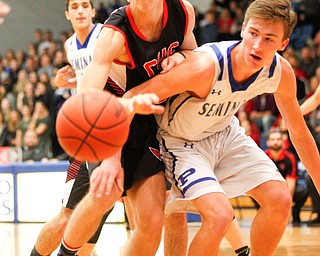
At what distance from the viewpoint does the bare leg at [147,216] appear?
4066mm

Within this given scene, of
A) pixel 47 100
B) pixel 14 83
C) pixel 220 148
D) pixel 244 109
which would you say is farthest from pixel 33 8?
pixel 220 148

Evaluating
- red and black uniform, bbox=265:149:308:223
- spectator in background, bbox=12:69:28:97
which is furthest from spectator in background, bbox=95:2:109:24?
red and black uniform, bbox=265:149:308:223

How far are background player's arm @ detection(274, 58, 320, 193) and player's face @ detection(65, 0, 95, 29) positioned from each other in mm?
2128

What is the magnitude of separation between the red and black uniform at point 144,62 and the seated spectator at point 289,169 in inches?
210

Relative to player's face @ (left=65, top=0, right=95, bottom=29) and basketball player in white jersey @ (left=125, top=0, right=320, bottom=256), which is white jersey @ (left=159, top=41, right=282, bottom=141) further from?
player's face @ (left=65, top=0, right=95, bottom=29)

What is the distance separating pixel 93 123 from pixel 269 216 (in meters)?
1.47

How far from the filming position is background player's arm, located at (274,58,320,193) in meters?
4.32

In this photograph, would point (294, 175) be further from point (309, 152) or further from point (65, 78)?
point (309, 152)

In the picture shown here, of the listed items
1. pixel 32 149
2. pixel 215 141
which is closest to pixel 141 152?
pixel 215 141

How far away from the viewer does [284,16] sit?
3.99 metres

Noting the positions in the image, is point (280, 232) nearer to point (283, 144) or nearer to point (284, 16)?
point (284, 16)

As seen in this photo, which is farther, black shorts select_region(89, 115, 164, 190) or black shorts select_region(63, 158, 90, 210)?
black shorts select_region(63, 158, 90, 210)

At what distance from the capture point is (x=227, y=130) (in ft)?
14.7

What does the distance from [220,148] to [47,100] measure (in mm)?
9468
